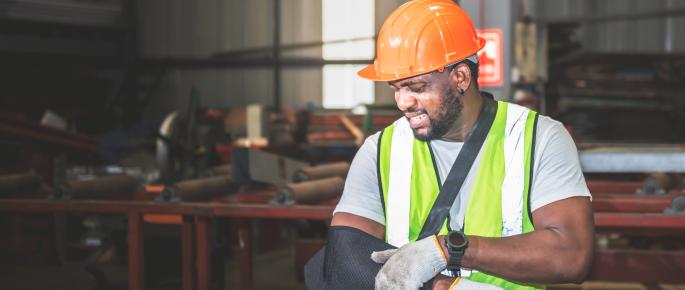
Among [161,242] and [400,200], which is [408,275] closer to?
[400,200]

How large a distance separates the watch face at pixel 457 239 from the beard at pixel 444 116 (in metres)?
0.38

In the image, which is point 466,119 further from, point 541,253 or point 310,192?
point 310,192

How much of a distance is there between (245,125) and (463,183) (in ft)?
29.8

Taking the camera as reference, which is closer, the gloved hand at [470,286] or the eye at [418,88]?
the gloved hand at [470,286]

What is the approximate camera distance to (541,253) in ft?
6.36

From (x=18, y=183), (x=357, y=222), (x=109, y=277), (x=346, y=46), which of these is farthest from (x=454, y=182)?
(x=346, y=46)

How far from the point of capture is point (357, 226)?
2207mm

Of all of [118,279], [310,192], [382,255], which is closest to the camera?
[382,255]

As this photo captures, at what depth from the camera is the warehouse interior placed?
429cm

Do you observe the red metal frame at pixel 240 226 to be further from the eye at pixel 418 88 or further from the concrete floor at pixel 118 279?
the eye at pixel 418 88

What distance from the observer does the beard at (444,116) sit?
221 centimetres

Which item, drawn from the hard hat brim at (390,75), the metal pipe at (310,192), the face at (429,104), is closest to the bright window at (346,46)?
the metal pipe at (310,192)

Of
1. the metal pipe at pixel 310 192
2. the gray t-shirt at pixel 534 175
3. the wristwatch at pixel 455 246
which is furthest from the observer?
the metal pipe at pixel 310 192

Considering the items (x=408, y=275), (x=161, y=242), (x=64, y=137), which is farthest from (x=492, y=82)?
(x=408, y=275)
